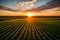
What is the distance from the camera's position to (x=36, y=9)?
32.1 feet

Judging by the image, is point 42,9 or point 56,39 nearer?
point 56,39

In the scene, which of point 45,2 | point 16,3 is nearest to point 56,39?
point 45,2

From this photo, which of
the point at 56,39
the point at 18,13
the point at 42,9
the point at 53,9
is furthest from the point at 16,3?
the point at 56,39

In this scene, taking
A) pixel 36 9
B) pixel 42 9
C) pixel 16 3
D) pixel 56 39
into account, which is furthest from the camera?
pixel 42 9

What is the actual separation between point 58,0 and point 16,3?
3.72 m

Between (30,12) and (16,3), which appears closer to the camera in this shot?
(16,3)

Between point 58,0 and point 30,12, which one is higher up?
point 58,0

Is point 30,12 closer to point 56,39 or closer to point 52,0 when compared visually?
point 52,0

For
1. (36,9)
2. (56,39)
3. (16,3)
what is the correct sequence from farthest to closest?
(36,9)
(16,3)
(56,39)

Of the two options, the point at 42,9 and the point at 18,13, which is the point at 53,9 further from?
the point at 18,13

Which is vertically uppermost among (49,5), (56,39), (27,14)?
(49,5)

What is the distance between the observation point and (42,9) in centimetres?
1053

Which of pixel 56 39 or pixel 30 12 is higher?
pixel 30 12

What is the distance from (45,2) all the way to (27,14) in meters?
2.10
